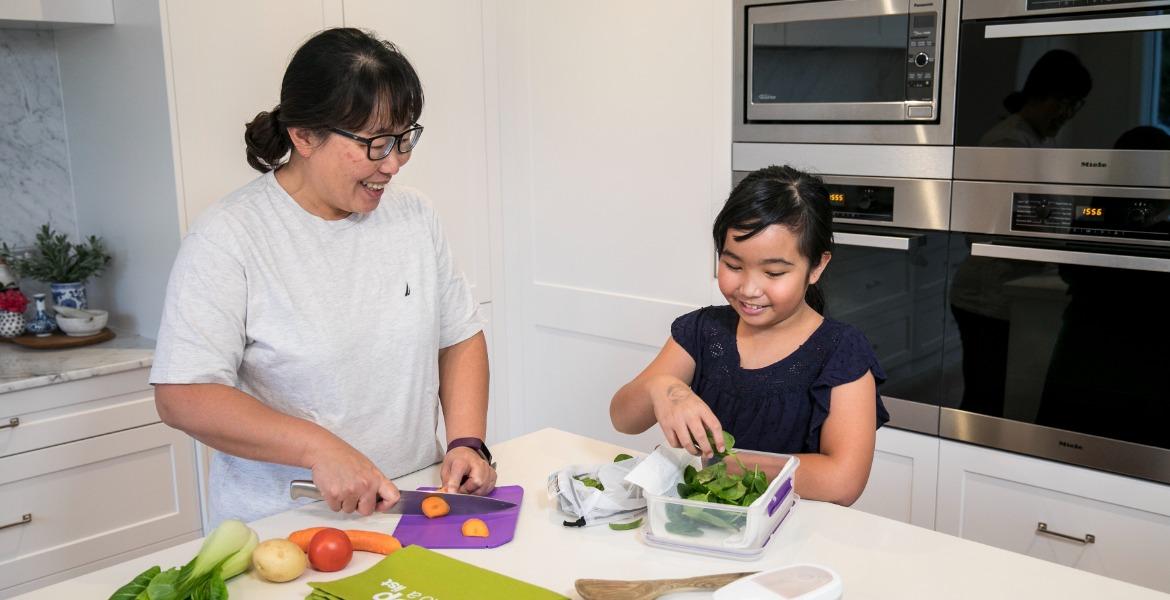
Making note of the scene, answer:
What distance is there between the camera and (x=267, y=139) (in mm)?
1580

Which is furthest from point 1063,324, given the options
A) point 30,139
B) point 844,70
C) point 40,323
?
point 30,139

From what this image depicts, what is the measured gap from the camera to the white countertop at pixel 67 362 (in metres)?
2.39

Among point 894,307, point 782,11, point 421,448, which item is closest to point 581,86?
point 782,11

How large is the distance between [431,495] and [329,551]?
196 millimetres

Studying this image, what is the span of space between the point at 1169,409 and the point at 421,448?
5.05 ft

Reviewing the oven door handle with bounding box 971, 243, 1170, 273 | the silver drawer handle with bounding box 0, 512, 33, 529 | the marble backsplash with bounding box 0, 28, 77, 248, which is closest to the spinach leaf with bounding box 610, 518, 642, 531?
the oven door handle with bounding box 971, 243, 1170, 273

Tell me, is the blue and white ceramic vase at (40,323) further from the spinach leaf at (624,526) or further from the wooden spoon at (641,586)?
the wooden spoon at (641,586)

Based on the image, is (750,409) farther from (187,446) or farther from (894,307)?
(187,446)

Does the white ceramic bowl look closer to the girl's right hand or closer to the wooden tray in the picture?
the wooden tray

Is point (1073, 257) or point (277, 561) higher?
point (1073, 257)

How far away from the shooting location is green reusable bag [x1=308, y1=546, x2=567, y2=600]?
1190mm

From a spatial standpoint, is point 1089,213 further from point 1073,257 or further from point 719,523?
point 719,523

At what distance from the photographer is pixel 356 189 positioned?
154 cm

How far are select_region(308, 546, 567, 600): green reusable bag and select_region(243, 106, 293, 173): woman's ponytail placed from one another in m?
0.68
